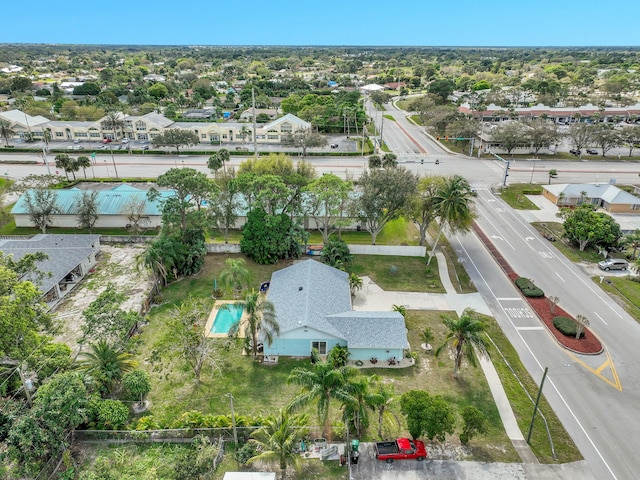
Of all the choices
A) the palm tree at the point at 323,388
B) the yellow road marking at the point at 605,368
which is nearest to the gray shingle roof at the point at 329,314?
the palm tree at the point at 323,388

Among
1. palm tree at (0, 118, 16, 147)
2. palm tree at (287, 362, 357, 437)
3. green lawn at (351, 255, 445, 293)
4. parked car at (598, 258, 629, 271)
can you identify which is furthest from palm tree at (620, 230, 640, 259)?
palm tree at (0, 118, 16, 147)

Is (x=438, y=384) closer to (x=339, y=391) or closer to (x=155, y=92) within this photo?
(x=339, y=391)

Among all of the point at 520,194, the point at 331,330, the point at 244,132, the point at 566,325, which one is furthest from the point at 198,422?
the point at 244,132

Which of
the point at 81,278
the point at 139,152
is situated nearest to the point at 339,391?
the point at 81,278

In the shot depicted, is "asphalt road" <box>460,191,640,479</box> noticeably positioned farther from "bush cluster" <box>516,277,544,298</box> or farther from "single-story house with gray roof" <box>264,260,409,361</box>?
"single-story house with gray roof" <box>264,260,409,361</box>

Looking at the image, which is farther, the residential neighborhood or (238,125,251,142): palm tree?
(238,125,251,142): palm tree

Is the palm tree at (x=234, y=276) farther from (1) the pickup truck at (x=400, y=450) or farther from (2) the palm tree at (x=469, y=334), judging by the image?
(1) the pickup truck at (x=400, y=450)
